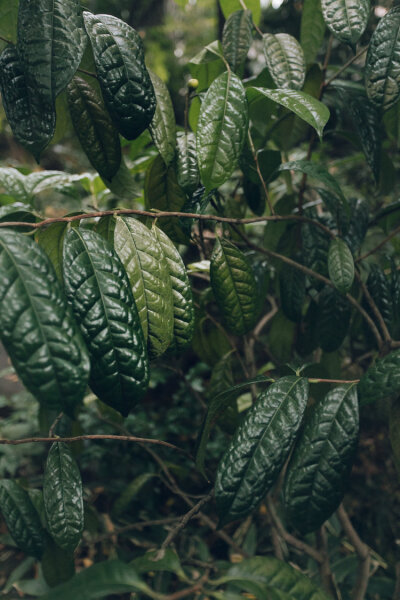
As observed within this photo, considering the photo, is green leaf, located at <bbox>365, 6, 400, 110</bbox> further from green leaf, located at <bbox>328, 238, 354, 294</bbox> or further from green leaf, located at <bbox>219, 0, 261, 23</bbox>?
green leaf, located at <bbox>219, 0, 261, 23</bbox>

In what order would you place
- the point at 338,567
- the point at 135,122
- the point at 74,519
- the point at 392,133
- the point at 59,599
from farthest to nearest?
A: the point at 338,567
the point at 392,133
the point at 74,519
the point at 135,122
the point at 59,599

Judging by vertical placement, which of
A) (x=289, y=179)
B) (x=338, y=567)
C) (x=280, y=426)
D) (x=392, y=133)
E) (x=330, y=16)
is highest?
(x=330, y=16)

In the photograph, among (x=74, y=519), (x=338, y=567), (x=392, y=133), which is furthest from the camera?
(x=338, y=567)

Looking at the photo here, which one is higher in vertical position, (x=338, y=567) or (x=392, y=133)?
(x=392, y=133)

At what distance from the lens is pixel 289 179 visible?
118 centimetres

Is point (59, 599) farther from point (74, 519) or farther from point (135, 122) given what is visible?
point (135, 122)

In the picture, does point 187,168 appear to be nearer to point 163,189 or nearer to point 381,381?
point 163,189

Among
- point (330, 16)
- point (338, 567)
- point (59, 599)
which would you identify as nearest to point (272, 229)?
point (330, 16)

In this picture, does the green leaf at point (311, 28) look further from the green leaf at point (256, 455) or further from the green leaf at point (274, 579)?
the green leaf at point (274, 579)

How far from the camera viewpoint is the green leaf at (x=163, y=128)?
70 cm

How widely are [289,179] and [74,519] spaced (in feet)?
3.13

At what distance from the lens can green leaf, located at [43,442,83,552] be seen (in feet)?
2.35

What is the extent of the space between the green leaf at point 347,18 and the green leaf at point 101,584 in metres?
0.79

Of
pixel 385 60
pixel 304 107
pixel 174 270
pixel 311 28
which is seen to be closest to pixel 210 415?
pixel 174 270
